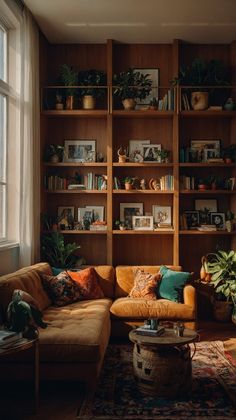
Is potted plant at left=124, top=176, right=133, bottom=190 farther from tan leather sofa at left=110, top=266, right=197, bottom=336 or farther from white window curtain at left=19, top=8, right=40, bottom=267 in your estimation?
tan leather sofa at left=110, top=266, right=197, bottom=336

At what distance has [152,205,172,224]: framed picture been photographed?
6.41 meters

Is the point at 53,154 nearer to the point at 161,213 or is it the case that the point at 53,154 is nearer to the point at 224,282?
the point at 161,213

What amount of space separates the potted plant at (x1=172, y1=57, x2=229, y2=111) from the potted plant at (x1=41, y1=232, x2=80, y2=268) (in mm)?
2334

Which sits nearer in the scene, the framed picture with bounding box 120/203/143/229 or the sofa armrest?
the sofa armrest

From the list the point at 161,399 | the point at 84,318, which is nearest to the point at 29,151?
the point at 84,318

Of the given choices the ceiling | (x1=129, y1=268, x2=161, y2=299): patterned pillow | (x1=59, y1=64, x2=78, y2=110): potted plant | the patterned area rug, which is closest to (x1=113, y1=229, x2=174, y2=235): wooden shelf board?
(x1=129, y1=268, x2=161, y2=299): patterned pillow

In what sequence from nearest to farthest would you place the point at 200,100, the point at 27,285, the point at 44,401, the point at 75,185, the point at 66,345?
the point at 44,401
the point at 66,345
the point at 27,285
the point at 200,100
the point at 75,185

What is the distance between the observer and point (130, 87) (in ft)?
19.9

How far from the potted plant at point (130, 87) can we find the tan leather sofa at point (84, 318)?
208 cm

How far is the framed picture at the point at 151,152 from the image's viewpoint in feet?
21.1

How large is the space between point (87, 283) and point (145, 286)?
2.08 feet

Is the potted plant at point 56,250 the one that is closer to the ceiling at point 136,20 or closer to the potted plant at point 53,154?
the potted plant at point 53,154

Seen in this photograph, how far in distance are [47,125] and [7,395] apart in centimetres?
380

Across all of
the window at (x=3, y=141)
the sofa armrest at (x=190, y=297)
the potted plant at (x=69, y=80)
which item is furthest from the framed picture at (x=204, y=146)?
the window at (x=3, y=141)
